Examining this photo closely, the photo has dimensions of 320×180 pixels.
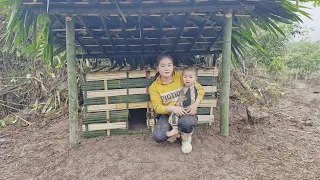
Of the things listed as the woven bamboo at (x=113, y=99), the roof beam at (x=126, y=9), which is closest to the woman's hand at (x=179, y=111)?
the woven bamboo at (x=113, y=99)

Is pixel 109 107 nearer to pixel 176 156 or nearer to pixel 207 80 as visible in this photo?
pixel 176 156

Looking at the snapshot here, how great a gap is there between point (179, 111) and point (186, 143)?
1.17 feet

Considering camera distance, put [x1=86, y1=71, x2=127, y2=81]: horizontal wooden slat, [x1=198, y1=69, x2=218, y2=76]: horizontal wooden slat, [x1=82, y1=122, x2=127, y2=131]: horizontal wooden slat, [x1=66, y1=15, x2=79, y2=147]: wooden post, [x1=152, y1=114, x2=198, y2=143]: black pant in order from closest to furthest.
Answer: [x1=152, y1=114, x2=198, y2=143]: black pant → [x1=66, y1=15, x2=79, y2=147]: wooden post → [x1=86, y1=71, x2=127, y2=81]: horizontal wooden slat → [x1=82, y1=122, x2=127, y2=131]: horizontal wooden slat → [x1=198, y1=69, x2=218, y2=76]: horizontal wooden slat

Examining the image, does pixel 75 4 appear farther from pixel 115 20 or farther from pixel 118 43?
pixel 118 43

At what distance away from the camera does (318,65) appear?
9.21 meters

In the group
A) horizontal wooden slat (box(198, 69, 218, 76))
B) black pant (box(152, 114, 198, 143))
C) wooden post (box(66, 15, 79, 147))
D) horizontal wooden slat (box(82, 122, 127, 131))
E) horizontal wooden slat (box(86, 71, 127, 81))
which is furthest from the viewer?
horizontal wooden slat (box(198, 69, 218, 76))

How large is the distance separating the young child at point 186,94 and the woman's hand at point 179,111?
2.3 inches

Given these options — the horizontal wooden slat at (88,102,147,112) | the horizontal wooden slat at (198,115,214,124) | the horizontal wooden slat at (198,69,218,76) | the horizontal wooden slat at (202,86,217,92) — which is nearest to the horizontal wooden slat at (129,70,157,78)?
the horizontal wooden slat at (88,102,147,112)

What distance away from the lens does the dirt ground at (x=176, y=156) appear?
2.69 metres

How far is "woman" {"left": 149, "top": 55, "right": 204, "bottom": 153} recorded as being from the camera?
9.70 ft

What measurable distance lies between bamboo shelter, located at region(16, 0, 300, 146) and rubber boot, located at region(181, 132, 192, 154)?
573mm

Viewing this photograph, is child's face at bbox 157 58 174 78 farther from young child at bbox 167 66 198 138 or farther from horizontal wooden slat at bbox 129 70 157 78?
Answer: horizontal wooden slat at bbox 129 70 157 78

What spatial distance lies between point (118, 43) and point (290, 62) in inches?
309

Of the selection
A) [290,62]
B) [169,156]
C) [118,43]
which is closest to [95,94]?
[118,43]
